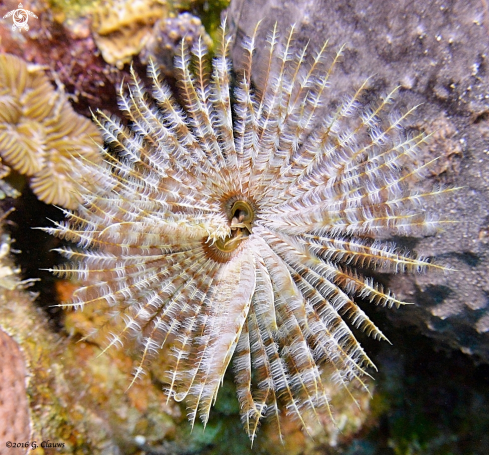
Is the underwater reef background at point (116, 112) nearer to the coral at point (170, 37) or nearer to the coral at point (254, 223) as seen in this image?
the coral at point (170, 37)

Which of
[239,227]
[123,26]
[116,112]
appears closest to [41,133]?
[116,112]

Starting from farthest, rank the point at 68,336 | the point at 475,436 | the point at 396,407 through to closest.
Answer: the point at 396,407 < the point at 475,436 < the point at 68,336

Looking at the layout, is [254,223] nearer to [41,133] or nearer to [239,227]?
[239,227]

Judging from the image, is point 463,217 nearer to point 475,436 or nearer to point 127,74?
point 475,436

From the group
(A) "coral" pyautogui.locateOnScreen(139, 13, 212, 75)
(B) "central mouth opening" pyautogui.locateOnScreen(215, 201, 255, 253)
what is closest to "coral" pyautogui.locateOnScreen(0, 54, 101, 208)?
(A) "coral" pyautogui.locateOnScreen(139, 13, 212, 75)

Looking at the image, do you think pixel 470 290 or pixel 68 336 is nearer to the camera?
pixel 470 290

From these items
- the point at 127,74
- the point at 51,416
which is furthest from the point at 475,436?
the point at 127,74

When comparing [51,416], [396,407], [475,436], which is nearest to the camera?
[51,416]

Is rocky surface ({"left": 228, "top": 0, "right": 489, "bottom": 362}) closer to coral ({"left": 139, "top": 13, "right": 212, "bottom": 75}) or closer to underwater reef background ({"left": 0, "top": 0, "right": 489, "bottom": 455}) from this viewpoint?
underwater reef background ({"left": 0, "top": 0, "right": 489, "bottom": 455})
